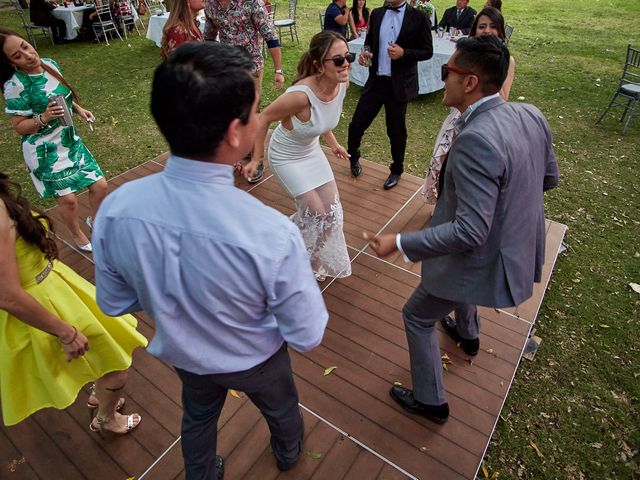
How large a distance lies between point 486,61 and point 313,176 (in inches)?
62.4

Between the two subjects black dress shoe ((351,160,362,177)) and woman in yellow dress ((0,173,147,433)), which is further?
black dress shoe ((351,160,362,177))

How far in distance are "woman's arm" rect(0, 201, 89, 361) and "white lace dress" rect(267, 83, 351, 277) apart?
6.04 feet

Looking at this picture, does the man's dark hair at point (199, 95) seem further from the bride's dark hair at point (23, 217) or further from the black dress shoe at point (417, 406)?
the black dress shoe at point (417, 406)

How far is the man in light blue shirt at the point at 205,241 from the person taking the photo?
3.51ft

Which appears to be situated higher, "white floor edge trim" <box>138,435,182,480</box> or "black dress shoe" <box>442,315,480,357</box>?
"black dress shoe" <box>442,315,480,357</box>

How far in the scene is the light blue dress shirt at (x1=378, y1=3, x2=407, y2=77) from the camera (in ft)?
13.8

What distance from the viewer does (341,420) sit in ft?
8.20

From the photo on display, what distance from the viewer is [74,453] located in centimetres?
233

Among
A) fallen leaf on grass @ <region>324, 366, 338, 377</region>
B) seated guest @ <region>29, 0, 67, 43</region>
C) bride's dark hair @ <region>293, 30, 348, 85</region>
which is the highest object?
bride's dark hair @ <region>293, 30, 348, 85</region>

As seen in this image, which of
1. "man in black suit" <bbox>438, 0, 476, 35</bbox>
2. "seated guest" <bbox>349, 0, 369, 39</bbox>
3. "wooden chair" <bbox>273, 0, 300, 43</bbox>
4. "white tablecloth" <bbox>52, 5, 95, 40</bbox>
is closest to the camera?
"man in black suit" <bbox>438, 0, 476, 35</bbox>

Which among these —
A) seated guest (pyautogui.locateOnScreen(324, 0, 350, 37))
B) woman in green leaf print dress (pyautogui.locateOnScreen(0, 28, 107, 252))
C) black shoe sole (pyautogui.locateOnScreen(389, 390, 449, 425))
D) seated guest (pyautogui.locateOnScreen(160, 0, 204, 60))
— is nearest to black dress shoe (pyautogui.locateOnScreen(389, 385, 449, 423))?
black shoe sole (pyautogui.locateOnScreen(389, 390, 449, 425))

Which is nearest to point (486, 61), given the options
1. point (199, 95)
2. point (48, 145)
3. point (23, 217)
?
point (199, 95)

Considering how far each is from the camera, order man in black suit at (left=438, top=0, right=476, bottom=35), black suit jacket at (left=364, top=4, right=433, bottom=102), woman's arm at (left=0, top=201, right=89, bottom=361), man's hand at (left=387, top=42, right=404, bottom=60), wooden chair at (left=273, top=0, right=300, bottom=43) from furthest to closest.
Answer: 1. wooden chair at (left=273, top=0, right=300, bottom=43)
2. man in black suit at (left=438, top=0, right=476, bottom=35)
3. black suit jacket at (left=364, top=4, right=433, bottom=102)
4. man's hand at (left=387, top=42, right=404, bottom=60)
5. woman's arm at (left=0, top=201, right=89, bottom=361)

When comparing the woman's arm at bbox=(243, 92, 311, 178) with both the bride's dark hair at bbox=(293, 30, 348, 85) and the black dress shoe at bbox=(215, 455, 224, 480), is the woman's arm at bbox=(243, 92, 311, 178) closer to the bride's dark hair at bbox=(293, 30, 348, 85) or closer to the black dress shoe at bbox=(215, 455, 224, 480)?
the bride's dark hair at bbox=(293, 30, 348, 85)
